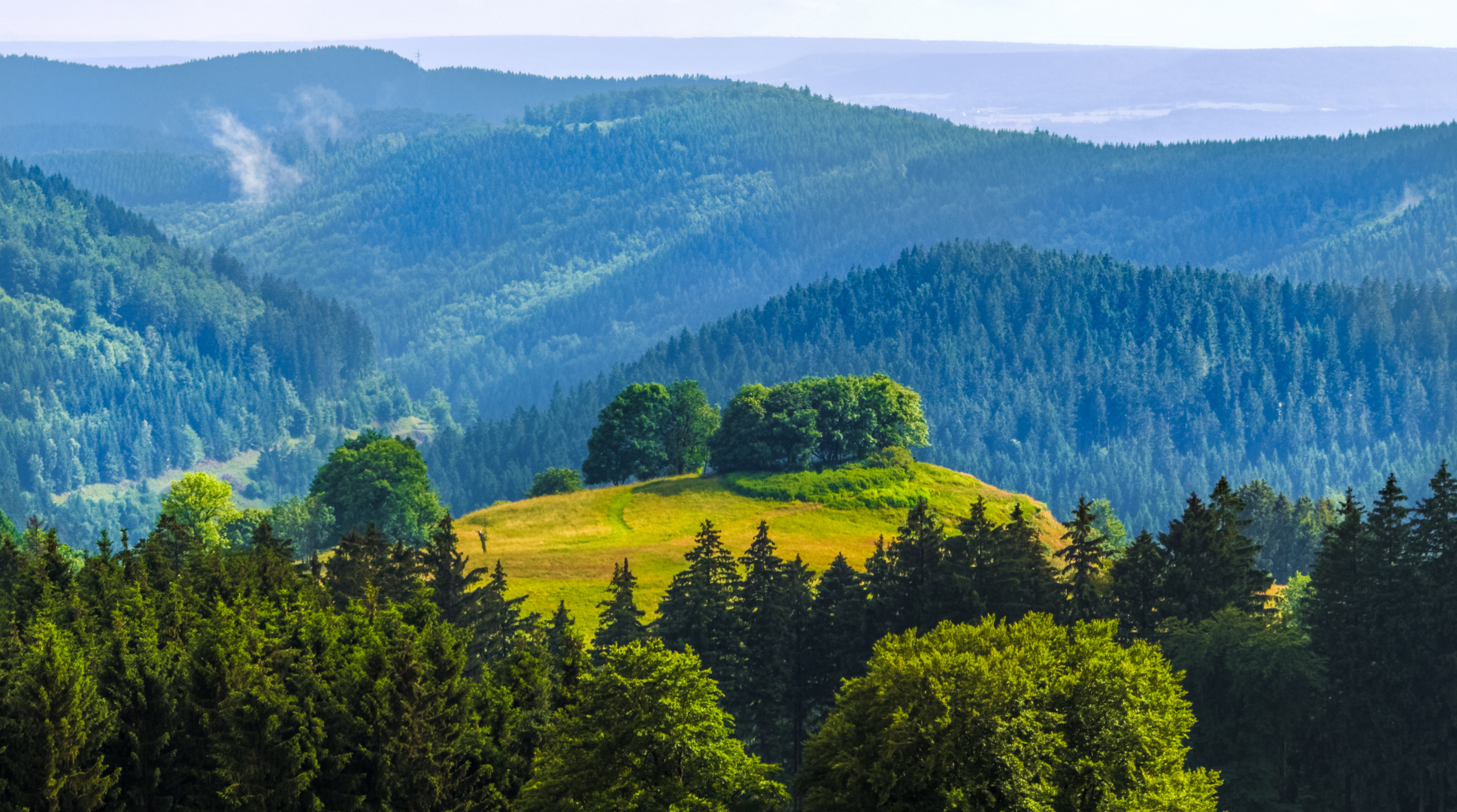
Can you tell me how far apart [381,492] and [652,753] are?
3891 inches

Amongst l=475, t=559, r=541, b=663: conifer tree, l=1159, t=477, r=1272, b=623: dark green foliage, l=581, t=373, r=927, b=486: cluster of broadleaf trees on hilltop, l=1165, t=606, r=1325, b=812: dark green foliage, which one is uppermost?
l=581, t=373, r=927, b=486: cluster of broadleaf trees on hilltop

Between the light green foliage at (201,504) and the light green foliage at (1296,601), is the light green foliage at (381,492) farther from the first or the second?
the light green foliage at (1296,601)

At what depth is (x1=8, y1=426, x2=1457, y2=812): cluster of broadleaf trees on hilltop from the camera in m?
45.5

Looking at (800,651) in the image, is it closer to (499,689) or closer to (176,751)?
(499,689)

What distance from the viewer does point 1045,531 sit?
132 m

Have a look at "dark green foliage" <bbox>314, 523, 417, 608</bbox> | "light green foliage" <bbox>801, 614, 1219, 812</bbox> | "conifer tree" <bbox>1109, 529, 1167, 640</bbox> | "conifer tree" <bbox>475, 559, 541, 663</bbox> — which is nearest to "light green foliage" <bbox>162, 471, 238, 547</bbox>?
"dark green foliage" <bbox>314, 523, 417, 608</bbox>

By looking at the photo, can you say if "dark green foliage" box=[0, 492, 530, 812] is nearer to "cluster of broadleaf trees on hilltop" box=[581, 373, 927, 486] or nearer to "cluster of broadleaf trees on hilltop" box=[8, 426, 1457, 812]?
"cluster of broadleaf trees on hilltop" box=[8, 426, 1457, 812]

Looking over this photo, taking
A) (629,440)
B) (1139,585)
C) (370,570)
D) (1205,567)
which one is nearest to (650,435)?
(629,440)

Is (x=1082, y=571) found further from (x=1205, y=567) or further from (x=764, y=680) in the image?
(x=764, y=680)

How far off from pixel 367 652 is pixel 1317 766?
49032 millimetres

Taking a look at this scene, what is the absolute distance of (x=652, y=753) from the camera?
45.6 m

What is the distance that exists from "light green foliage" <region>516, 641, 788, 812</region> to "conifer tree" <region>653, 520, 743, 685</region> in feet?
94.7

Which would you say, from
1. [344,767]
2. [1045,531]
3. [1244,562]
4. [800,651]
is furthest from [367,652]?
[1045,531]

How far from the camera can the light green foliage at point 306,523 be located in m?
142
